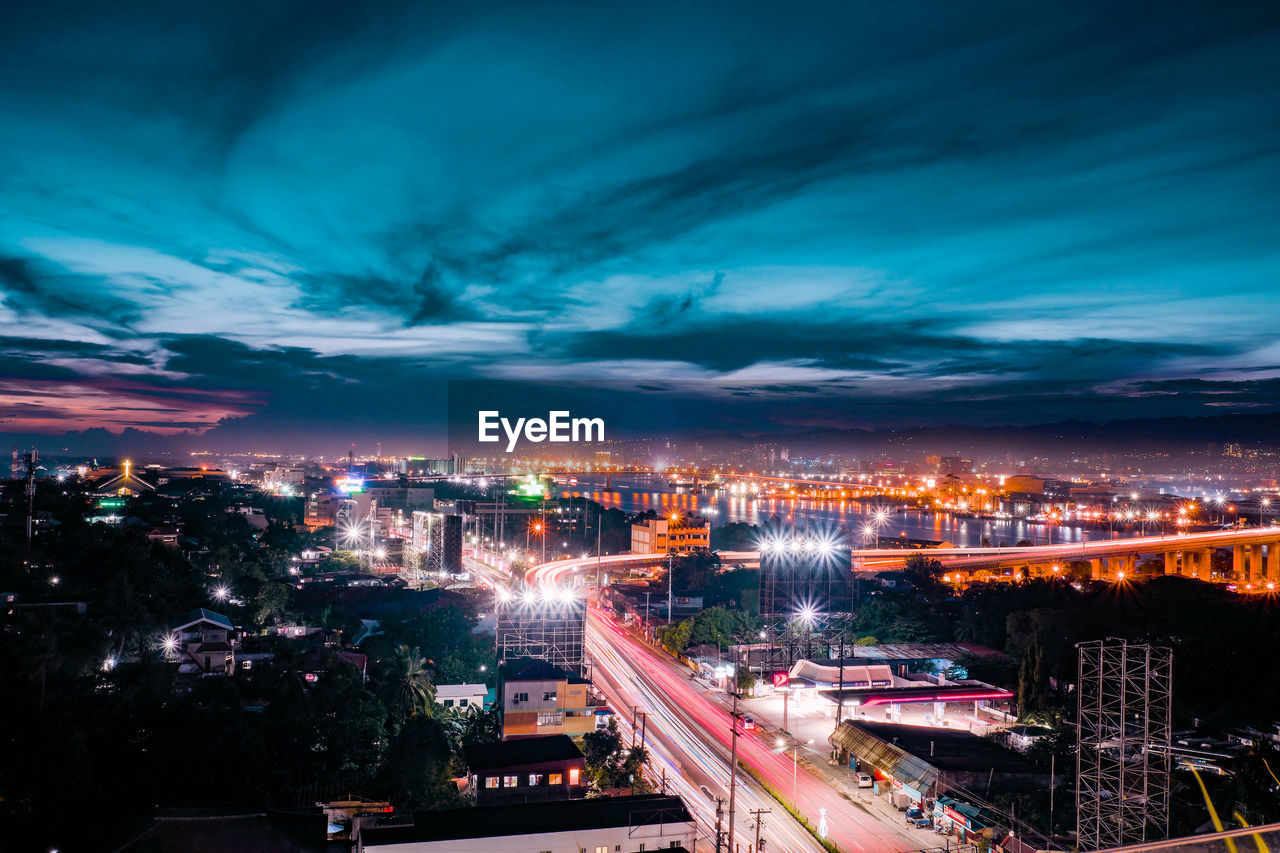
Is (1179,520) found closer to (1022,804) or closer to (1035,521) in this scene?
(1035,521)

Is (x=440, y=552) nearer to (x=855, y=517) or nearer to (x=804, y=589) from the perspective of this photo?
(x=804, y=589)

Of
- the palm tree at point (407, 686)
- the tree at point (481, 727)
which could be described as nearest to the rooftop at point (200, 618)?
the palm tree at point (407, 686)

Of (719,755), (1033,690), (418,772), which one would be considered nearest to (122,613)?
(418,772)

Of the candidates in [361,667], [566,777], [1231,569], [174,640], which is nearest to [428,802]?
[566,777]

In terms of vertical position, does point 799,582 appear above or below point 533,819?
above

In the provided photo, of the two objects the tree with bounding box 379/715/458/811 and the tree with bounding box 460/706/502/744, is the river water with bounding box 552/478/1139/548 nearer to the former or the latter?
the tree with bounding box 460/706/502/744
